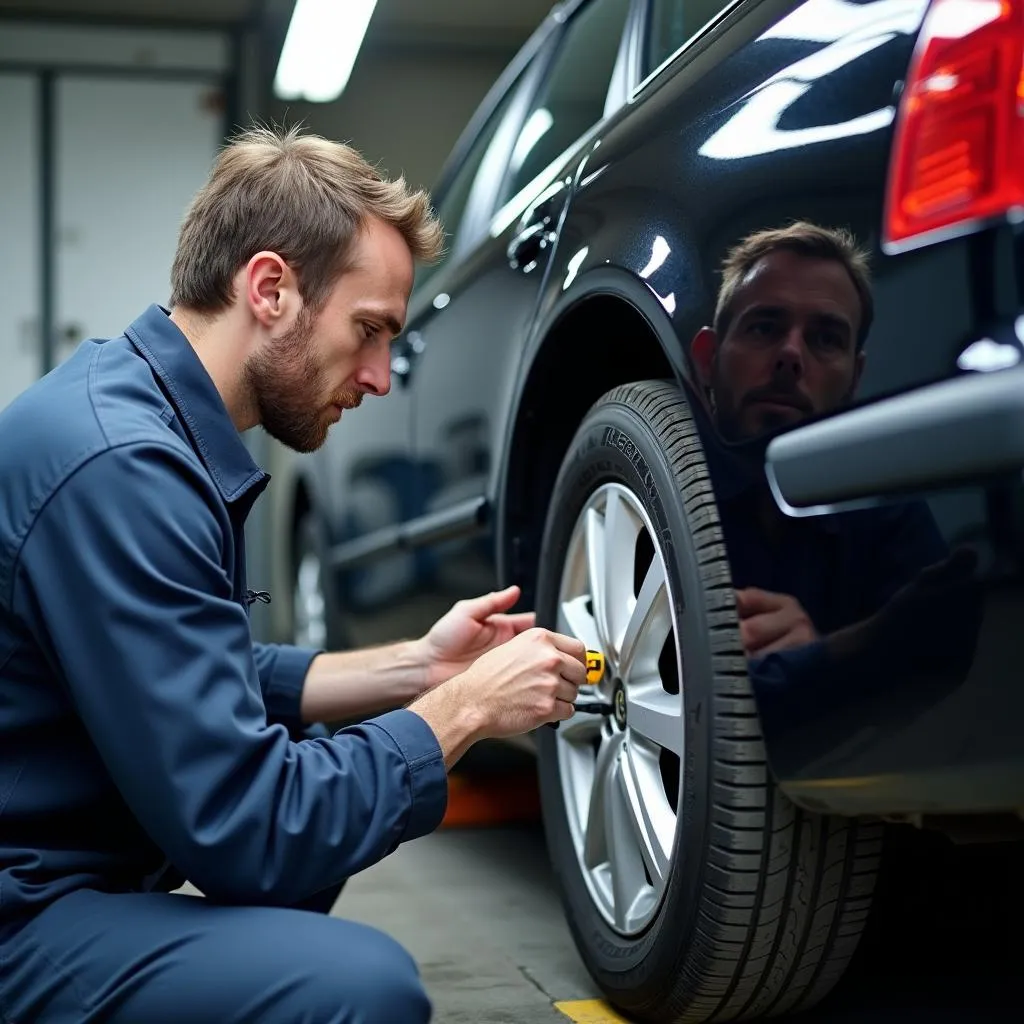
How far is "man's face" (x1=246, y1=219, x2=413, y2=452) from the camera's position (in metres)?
1.31

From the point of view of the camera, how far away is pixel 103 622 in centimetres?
103

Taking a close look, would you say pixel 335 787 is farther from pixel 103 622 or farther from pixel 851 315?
pixel 851 315

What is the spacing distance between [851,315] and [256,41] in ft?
21.0

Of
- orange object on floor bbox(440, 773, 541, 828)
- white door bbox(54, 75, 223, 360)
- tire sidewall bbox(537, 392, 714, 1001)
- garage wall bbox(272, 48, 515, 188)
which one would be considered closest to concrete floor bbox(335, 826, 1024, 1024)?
tire sidewall bbox(537, 392, 714, 1001)

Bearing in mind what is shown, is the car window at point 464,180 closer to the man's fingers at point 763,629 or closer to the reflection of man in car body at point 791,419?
the reflection of man in car body at point 791,419

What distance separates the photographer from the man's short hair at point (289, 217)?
1.29 meters

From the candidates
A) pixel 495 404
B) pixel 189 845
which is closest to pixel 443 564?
pixel 495 404

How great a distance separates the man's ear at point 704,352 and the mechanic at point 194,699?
0.28m

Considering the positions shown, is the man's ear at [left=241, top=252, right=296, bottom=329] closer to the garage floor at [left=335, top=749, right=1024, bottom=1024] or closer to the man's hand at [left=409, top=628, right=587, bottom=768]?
the man's hand at [left=409, top=628, right=587, bottom=768]

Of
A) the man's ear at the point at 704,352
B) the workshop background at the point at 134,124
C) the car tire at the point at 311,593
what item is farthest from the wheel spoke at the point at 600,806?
the workshop background at the point at 134,124

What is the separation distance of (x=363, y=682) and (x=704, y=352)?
632 millimetres

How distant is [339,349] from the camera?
4.34ft

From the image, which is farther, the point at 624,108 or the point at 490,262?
the point at 490,262

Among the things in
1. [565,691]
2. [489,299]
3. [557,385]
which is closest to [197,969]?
[565,691]
